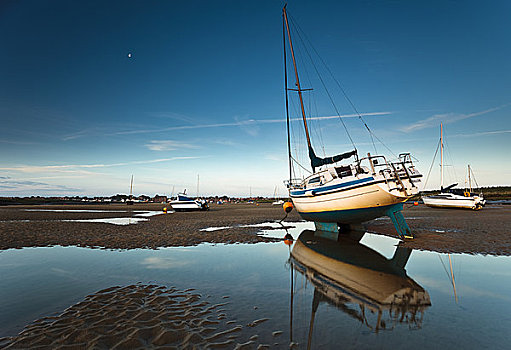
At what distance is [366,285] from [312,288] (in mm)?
1586

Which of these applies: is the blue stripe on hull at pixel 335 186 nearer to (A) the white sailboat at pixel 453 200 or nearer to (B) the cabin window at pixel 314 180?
(B) the cabin window at pixel 314 180

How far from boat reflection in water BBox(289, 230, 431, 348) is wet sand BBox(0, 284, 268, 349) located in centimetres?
183

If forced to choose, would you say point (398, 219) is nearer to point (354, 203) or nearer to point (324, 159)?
point (354, 203)

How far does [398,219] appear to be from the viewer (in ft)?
49.5

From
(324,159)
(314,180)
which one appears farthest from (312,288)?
(324,159)

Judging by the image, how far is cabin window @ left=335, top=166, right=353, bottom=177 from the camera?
16.6 m

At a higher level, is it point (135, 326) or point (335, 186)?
point (335, 186)

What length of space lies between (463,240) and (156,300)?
1590cm

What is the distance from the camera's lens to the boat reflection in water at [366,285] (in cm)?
550

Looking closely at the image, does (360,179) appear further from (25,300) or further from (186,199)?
(186,199)

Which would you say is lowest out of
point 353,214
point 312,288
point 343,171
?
point 312,288

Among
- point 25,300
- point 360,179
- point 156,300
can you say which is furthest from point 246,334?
point 360,179

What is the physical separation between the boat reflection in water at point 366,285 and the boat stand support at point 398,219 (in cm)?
263

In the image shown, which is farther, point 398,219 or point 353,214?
point 353,214
